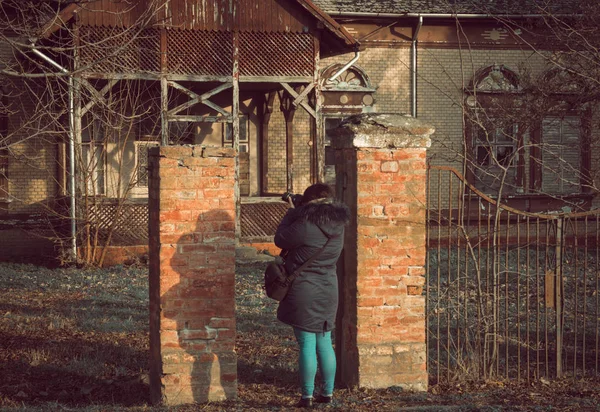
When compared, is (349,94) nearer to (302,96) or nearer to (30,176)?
(302,96)

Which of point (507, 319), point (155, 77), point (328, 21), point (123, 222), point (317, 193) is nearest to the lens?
point (317, 193)

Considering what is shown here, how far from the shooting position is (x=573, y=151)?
63.0 feet

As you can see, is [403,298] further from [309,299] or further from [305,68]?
[305,68]

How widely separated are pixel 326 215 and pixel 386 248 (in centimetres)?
76

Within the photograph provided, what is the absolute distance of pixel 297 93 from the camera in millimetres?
15938

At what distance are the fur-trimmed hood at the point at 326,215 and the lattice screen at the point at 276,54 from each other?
9462 millimetres

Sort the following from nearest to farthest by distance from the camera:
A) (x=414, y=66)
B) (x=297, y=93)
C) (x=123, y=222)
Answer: (x=123, y=222) < (x=297, y=93) < (x=414, y=66)

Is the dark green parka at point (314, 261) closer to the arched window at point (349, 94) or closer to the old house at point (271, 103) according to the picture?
the old house at point (271, 103)

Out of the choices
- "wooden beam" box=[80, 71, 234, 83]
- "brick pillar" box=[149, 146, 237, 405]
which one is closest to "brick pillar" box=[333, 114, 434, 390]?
"brick pillar" box=[149, 146, 237, 405]

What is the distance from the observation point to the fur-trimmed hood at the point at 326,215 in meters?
5.76

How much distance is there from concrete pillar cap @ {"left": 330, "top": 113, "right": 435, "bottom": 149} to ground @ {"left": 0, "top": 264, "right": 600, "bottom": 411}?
1887mm

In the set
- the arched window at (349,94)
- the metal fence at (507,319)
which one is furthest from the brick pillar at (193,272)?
the arched window at (349,94)

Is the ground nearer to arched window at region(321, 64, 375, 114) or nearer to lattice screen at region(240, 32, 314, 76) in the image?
lattice screen at region(240, 32, 314, 76)

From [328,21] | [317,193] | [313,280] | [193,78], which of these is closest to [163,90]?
[193,78]
